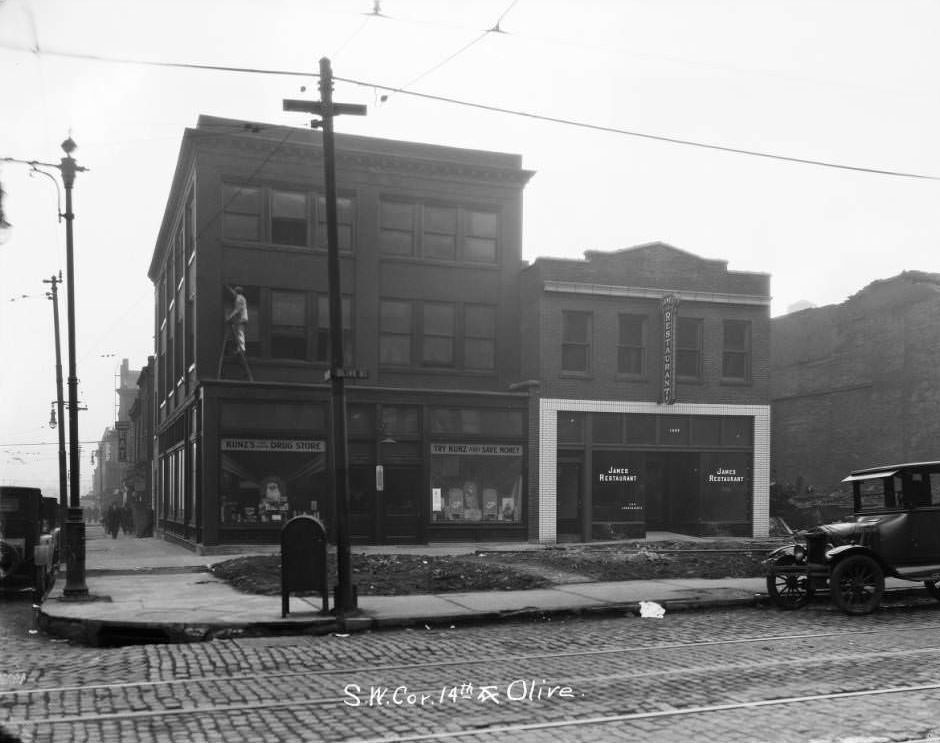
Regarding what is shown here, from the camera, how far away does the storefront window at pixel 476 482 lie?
27422mm

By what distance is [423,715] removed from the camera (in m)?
7.46

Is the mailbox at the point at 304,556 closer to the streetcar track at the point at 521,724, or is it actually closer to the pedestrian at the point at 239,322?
the streetcar track at the point at 521,724

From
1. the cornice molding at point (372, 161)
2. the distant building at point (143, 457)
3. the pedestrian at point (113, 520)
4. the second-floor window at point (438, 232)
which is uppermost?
the cornice molding at point (372, 161)

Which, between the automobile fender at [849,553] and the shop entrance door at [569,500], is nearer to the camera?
the automobile fender at [849,553]

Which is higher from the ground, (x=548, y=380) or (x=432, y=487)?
(x=548, y=380)

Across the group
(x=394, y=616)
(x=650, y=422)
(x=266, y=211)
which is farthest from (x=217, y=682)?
(x=650, y=422)

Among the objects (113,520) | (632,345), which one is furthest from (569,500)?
(113,520)

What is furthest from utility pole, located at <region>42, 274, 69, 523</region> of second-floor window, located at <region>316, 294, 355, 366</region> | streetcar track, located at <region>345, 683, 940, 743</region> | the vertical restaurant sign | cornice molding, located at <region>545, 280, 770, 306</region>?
streetcar track, located at <region>345, 683, 940, 743</region>

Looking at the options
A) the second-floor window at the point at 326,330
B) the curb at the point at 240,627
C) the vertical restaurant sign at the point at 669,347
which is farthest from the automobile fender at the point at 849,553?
the second-floor window at the point at 326,330

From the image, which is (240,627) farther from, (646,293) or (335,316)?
(646,293)

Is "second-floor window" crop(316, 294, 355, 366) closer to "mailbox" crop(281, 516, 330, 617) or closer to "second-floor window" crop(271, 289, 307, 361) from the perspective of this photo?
"second-floor window" crop(271, 289, 307, 361)

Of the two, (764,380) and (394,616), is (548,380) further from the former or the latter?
(394,616)

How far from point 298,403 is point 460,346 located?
5342 mm

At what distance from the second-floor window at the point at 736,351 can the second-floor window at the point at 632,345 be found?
9.43 feet
